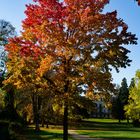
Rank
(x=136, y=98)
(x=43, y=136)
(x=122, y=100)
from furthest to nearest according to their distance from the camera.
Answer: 1. (x=122, y=100)
2. (x=136, y=98)
3. (x=43, y=136)

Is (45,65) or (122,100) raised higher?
(122,100)

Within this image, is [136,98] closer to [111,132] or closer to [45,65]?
[111,132]

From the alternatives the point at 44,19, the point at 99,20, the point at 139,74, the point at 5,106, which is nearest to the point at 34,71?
the point at 44,19

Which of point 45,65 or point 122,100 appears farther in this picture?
point 122,100

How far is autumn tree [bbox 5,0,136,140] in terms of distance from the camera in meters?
25.8

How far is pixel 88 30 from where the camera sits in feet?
85.6

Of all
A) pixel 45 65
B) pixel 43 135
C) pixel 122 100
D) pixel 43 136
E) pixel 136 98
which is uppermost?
pixel 122 100

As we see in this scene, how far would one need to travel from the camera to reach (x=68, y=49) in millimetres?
25531

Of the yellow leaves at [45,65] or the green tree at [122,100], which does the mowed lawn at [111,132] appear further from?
the green tree at [122,100]

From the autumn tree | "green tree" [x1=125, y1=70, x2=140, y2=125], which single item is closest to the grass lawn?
the autumn tree

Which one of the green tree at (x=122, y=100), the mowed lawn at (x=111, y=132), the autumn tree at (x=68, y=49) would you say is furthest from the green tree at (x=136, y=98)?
the autumn tree at (x=68, y=49)

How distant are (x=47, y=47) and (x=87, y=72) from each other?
9.78 feet

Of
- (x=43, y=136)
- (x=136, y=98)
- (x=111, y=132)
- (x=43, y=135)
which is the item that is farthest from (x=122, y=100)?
(x=43, y=136)

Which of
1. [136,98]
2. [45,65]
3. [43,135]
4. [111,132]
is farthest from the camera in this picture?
[136,98]
